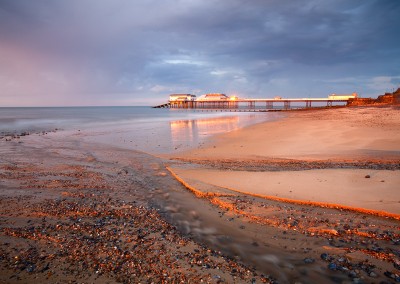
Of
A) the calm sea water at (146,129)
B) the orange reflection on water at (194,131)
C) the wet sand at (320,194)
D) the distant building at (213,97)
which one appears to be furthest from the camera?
the distant building at (213,97)

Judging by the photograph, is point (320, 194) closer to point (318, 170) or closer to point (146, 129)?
point (318, 170)

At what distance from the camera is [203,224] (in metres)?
5.92

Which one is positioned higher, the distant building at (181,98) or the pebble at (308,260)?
the distant building at (181,98)

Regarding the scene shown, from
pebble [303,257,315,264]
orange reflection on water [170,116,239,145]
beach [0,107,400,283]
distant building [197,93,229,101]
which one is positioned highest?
distant building [197,93,229,101]

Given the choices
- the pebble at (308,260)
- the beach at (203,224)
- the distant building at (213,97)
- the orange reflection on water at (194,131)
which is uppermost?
the distant building at (213,97)

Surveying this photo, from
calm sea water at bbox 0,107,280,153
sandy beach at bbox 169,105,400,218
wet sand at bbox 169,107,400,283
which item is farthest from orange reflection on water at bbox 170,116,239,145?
wet sand at bbox 169,107,400,283

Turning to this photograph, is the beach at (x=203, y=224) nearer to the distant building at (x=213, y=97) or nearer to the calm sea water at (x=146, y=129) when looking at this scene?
the calm sea water at (x=146, y=129)

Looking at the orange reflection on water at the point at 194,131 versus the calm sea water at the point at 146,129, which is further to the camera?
the orange reflection on water at the point at 194,131

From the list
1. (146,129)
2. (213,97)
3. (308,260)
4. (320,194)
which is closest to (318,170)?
(320,194)

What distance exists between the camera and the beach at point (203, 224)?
4113 millimetres

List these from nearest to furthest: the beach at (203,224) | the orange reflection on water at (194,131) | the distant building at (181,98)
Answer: the beach at (203,224), the orange reflection on water at (194,131), the distant building at (181,98)

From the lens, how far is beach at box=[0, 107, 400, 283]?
411cm

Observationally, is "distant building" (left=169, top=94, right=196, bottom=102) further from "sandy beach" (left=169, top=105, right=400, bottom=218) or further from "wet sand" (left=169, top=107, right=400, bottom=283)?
"wet sand" (left=169, top=107, right=400, bottom=283)

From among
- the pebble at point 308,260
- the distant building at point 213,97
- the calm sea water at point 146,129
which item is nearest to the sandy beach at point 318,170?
the pebble at point 308,260
